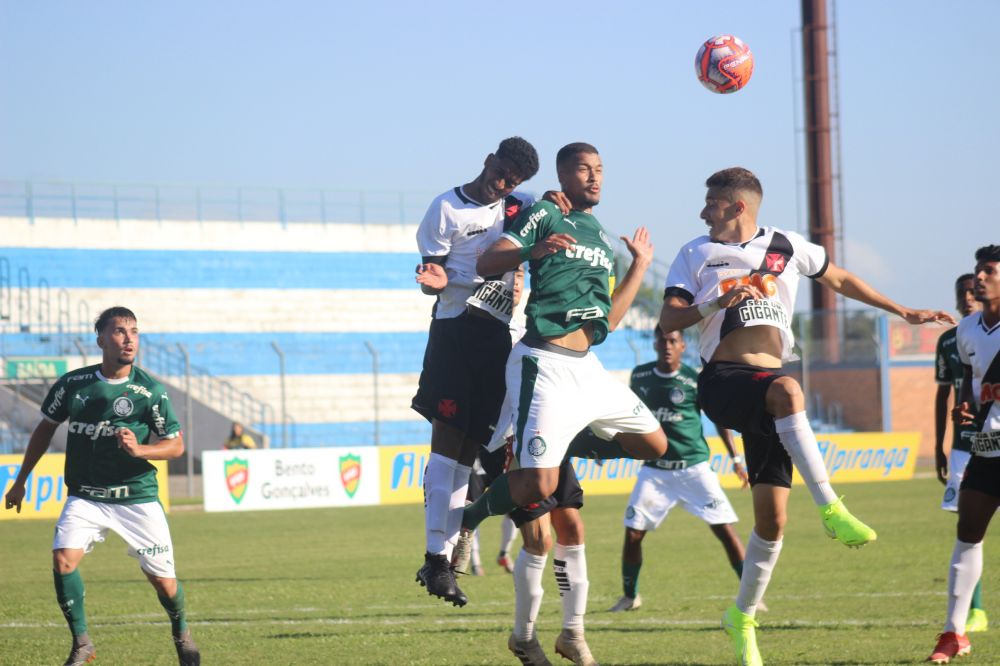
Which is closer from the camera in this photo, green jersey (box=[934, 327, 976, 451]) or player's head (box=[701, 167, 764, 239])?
player's head (box=[701, 167, 764, 239])

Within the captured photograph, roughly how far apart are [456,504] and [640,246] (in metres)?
1.98

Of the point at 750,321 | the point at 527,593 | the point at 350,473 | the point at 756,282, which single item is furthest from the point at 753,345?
the point at 350,473

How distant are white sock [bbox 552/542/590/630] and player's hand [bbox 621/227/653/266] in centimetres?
193

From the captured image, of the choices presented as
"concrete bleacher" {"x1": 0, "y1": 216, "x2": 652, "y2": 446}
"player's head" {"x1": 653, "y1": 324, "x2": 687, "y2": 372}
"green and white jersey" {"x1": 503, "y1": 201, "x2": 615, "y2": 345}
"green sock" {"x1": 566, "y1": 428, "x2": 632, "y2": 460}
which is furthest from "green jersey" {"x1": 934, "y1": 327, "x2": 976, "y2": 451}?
"concrete bleacher" {"x1": 0, "y1": 216, "x2": 652, "y2": 446}

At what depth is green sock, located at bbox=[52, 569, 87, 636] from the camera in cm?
848

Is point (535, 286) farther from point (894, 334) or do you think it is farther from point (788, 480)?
point (894, 334)

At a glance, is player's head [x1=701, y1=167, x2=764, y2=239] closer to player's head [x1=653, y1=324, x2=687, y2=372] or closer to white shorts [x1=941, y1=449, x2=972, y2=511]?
white shorts [x1=941, y1=449, x2=972, y2=511]

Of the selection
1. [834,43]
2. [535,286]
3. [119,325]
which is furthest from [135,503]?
[834,43]

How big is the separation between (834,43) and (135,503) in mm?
44006

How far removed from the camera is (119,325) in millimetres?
8547

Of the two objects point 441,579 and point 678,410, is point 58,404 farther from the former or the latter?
point 678,410

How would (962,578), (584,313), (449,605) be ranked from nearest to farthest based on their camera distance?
(584,313)
(962,578)
(449,605)

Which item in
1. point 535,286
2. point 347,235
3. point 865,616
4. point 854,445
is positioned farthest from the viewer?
point 347,235

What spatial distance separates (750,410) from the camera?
726cm
